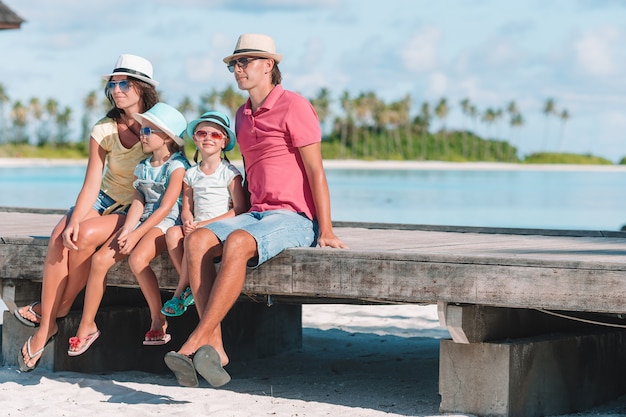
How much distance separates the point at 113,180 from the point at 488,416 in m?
2.80

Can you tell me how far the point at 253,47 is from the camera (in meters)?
6.68

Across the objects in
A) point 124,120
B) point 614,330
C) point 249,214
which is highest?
point 124,120

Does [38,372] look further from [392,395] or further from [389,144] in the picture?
[389,144]

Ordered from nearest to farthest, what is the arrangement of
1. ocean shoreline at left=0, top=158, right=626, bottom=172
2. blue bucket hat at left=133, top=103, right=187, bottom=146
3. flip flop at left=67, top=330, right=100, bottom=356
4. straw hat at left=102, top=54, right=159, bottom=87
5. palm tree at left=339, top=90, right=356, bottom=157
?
flip flop at left=67, top=330, right=100, bottom=356
blue bucket hat at left=133, top=103, right=187, bottom=146
straw hat at left=102, top=54, right=159, bottom=87
ocean shoreline at left=0, top=158, right=626, bottom=172
palm tree at left=339, top=90, right=356, bottom=157

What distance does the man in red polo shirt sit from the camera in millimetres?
6223

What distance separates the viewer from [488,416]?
6336 millimetres

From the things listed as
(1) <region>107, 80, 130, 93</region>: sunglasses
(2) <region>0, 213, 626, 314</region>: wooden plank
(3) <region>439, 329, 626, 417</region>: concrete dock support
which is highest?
(1) <region>107, 80, 130, 93</region>: sunglasses

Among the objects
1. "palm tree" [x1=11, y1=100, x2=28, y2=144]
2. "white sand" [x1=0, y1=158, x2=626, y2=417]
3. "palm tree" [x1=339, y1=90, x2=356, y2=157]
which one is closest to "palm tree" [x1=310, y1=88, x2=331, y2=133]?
"palm tree" [x1=339, y1=90, x2=356, y2=157]

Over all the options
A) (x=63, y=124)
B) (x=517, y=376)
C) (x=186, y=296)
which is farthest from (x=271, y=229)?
(x=63, y=124)

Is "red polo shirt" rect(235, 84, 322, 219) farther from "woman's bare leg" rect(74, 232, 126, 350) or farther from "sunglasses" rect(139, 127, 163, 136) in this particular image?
"woman's bare leg" rect(74, 232, 126, 350)

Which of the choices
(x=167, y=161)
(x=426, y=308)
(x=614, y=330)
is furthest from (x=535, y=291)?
(x=426, y=308)

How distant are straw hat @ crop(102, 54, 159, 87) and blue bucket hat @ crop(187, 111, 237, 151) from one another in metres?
0.52

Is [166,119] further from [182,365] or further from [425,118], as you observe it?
[425,118]

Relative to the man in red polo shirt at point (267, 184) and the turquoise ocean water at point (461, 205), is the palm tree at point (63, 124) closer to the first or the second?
the turquoise ocean water at point (461, 205)
